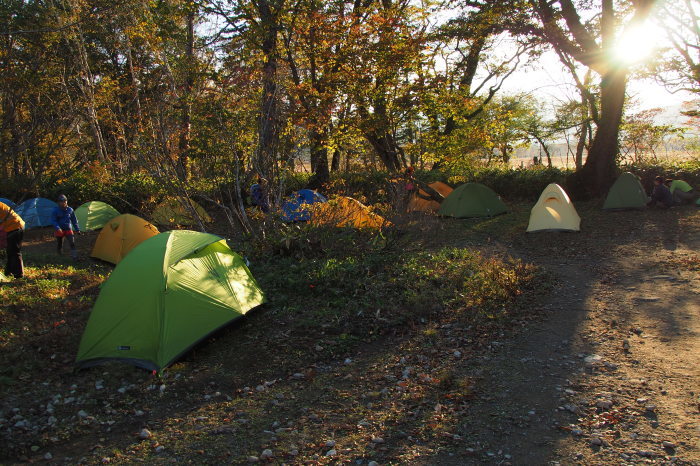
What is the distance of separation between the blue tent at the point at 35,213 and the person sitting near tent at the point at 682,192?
18.7m

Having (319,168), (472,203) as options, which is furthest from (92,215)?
(472,203)

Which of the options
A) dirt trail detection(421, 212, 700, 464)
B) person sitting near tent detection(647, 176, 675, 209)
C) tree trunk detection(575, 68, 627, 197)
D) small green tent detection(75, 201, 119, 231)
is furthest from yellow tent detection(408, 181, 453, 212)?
small green tent detection(75, 201, 119, 231)

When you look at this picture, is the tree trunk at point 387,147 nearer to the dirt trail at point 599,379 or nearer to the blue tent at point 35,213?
the dirt trail at point 599,379

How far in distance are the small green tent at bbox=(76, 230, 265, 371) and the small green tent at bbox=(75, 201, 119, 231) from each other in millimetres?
9666

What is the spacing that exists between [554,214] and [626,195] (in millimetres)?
3467

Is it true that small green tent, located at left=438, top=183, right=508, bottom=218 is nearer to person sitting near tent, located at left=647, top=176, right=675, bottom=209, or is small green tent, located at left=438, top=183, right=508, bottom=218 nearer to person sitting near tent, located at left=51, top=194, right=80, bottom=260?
person sitting near tent, located at left=647, top=176, right=675, bottom=209

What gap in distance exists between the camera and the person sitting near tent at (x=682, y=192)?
1302 centimetres

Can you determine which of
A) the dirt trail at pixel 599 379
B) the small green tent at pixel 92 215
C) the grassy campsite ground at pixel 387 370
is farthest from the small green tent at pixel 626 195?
the small green tent at pixel 92 215

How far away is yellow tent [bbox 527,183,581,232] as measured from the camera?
35.9 ft

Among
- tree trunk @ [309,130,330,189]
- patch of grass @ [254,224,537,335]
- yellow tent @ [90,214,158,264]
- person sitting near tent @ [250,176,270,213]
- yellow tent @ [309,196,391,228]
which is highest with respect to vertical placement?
tree trunk @ [309,130,330,189]

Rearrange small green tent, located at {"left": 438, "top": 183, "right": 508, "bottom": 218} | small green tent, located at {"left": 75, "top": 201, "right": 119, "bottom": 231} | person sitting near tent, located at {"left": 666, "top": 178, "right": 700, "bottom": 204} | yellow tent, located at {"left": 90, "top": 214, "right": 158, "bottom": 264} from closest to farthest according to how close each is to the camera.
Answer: yellow tent, located at {"left": 90, "top": 214, "right": 158, "bottom": 264} → person sitting near tent, located at {"left": 666, "top": 178, "right": 700, "bottom": 204} → small green tent, located at {"left": 438, "top": 183, "right": 508, "bottom": 218} → small green tent, located at {"left": 75, "top": 201, "right": 119, "bottom": 231}

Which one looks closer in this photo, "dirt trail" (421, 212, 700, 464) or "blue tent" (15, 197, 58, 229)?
"dirt trail" (421, 212, 700, 464)

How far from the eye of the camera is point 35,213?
49.6 feet

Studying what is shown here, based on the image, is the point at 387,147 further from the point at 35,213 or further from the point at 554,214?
the point at 35,213
